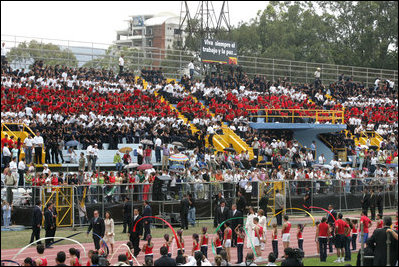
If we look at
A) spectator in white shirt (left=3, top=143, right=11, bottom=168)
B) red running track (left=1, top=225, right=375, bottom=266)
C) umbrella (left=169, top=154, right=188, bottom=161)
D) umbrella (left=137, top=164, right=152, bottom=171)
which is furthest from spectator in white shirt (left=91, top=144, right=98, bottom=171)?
red running track (left=1, top=225, right=375, bottom=266)

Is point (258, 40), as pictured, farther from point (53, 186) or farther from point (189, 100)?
point (53, 186)

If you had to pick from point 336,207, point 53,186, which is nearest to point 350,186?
point 336,207

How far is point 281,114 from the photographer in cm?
4447

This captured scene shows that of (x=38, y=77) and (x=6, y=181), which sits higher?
(x=38, y=77)

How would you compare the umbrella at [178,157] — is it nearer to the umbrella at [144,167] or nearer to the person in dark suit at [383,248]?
the umbrella at [144,167]

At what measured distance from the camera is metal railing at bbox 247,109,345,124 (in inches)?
1722

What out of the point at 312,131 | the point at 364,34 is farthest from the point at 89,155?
the point at 364,34

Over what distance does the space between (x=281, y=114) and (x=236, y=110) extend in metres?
2.94

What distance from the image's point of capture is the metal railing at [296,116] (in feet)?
144

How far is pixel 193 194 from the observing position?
28328 mm

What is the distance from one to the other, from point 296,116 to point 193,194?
17274mm

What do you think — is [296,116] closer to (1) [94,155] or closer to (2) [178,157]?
(2) [178,157]

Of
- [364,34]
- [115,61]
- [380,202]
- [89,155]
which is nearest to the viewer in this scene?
[380,202]

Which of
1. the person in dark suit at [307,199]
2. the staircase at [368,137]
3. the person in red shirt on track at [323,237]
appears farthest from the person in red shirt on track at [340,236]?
the staircase at [368,137]
